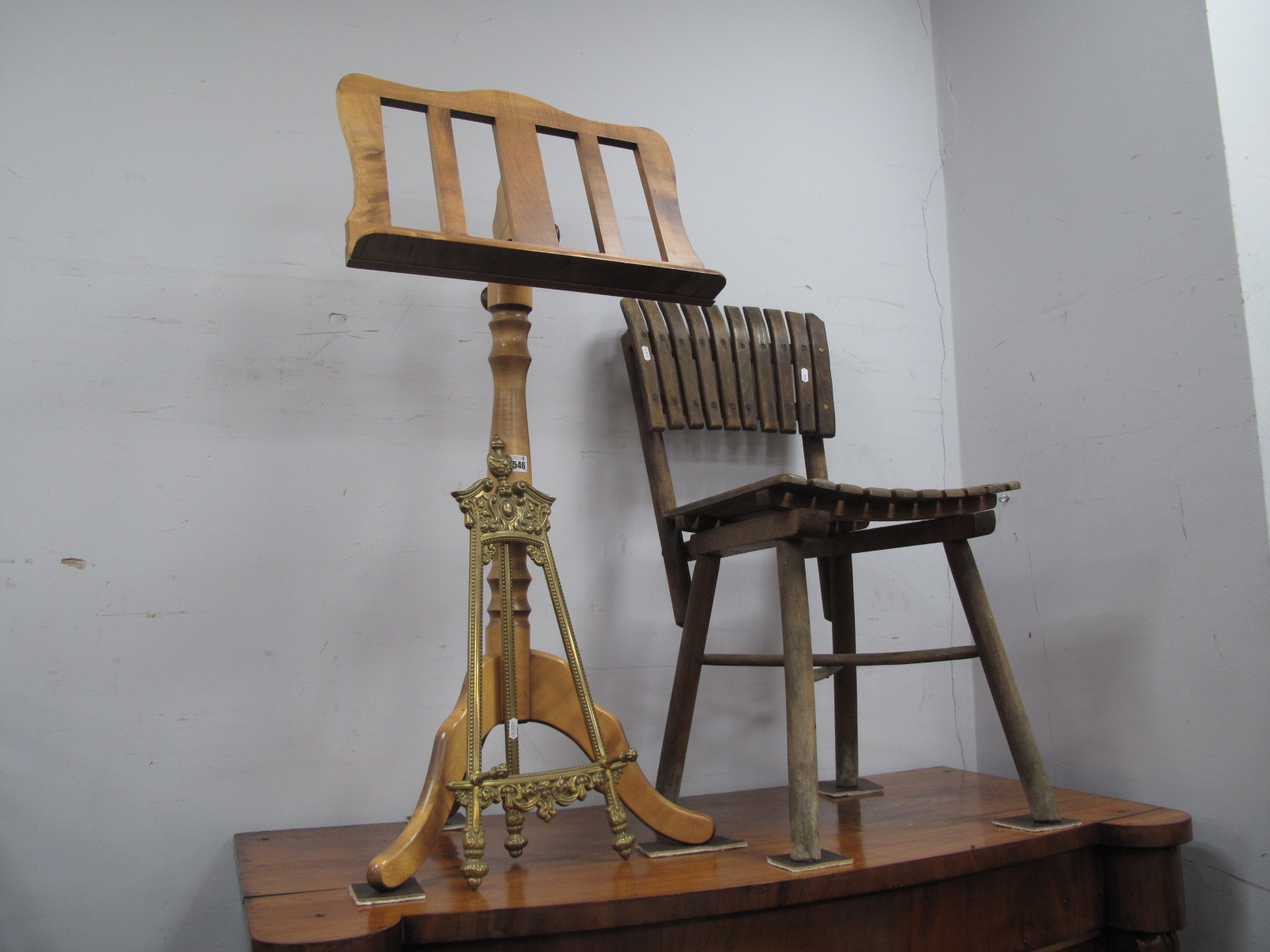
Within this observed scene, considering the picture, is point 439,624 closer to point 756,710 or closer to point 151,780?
point 151,780

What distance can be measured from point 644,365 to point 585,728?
2.05 feet

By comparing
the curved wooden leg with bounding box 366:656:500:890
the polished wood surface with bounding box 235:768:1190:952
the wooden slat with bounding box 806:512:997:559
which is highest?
the wooden slat with bounding box 806:512:997:559

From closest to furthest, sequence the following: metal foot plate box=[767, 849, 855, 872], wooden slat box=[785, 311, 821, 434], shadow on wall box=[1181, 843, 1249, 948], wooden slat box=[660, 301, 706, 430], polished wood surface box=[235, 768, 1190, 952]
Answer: polished wood surface box=[235, 768, 1190, 952], metal foot plate box=[767, 849, 855, 872], shadow on wall box=[1181, 843, 1249, 948], wooden slat box=[660, 301, 706, 430], wooden slat box=[785, 311, 821, 434]

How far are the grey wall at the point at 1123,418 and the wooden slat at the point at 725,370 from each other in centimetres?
61

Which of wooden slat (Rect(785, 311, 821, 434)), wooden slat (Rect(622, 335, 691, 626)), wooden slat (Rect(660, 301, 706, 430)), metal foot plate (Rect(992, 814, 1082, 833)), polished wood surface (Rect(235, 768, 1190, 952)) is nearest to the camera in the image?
polished wood surface (Rect(235, 768, 1190, 952))

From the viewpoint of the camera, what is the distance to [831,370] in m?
1.78

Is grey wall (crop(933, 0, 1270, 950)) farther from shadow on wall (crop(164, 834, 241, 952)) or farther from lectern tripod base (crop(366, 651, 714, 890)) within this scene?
shadow on wall (crop(164, 834, 241, 952))

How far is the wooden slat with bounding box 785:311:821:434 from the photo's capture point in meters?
1.61

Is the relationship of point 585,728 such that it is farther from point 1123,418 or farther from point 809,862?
point 1123,418

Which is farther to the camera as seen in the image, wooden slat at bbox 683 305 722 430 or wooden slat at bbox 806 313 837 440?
wooden slat at bbox 806 313 837 440

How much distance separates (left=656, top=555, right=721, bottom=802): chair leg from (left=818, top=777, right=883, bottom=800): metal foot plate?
12.5 inches

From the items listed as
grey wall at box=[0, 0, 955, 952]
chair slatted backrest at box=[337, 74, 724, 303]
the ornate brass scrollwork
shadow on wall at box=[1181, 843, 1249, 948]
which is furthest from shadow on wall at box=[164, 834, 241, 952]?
shadow on wall at box=[1181, 843, 1249, 948]

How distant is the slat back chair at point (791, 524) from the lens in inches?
43.1

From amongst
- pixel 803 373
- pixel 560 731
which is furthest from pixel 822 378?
pixel 560 731
